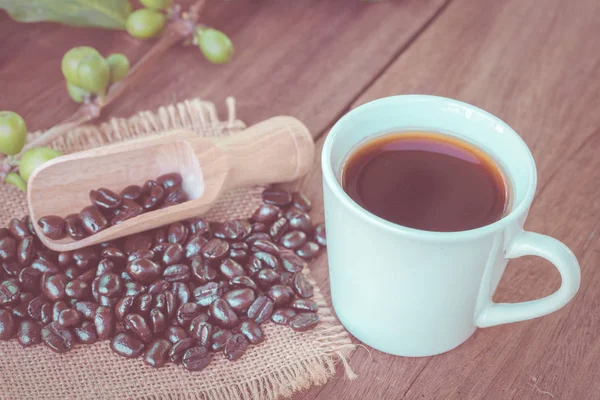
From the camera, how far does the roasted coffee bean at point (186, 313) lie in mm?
975

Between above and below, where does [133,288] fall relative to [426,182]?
below

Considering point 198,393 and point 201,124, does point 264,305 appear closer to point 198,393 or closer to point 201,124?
point 198,393

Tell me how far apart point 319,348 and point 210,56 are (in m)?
0.66

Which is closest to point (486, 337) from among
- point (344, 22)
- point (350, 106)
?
point (350, 106)

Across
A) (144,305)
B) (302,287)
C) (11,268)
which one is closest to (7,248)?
(11,268)

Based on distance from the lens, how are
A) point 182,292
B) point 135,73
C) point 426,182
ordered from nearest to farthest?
point 426,182, point 182,292, point 135,73

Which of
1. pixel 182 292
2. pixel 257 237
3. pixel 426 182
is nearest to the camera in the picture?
pixel 426 182

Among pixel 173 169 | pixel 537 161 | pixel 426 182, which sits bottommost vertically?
pixel 537 161

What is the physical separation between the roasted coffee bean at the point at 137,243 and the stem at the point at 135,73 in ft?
0.99

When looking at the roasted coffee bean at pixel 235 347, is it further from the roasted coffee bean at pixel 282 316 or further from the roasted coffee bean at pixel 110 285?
the roasted coffee bean at pixel 110 285

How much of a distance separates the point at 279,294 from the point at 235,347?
10 cm

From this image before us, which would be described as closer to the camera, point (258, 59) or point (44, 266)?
point (44, 266)

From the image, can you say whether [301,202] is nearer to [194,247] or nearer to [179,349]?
Answer: [194,247]

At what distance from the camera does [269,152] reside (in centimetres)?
115
